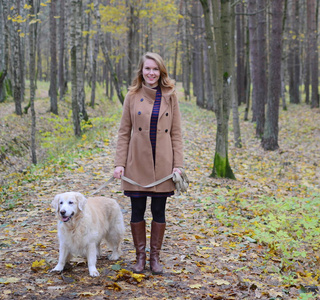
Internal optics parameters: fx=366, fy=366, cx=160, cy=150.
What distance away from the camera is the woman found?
4223 millimetres

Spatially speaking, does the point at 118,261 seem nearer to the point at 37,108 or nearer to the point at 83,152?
the point at 83,152

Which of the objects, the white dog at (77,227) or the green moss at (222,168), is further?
the green moss at (222,168)

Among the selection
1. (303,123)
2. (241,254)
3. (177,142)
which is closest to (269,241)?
(241,254)

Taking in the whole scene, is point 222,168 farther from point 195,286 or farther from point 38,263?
point 38,263

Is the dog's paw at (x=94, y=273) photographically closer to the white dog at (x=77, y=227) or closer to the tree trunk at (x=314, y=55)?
the white dog at (x=77, y=227)

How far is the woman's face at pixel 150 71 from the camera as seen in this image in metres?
4.23

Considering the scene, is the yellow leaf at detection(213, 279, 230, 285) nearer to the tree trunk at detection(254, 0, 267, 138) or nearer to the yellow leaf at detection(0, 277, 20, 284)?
the yellow leaf at detection(0, 277, 20, 284)

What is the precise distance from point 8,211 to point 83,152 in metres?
4.77

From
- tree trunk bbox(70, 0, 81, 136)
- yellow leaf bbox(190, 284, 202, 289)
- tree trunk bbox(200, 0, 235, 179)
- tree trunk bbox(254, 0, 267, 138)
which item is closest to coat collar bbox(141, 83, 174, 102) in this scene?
yellow leaf bbox(190, 284, 202, 289)

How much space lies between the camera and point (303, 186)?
9367 mm

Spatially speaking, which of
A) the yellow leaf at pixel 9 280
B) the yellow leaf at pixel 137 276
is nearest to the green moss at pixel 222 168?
the yellow leaf at pixel 137 276

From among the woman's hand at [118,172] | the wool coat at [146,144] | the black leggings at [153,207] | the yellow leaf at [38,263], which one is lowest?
the yellow leaf at [38,263]

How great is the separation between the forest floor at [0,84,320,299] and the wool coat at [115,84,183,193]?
1140 mm

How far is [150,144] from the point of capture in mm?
4219
